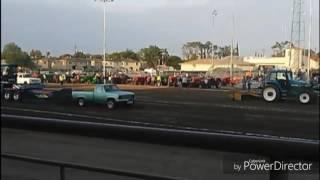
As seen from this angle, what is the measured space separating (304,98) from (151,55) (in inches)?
1361

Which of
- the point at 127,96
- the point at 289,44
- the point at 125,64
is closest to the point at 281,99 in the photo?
the point at 127,96

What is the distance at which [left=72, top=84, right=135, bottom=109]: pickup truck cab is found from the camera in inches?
1211

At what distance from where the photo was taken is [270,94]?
34969mm

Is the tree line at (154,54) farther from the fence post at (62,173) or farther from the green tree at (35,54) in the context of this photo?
the fence post at (62,173)

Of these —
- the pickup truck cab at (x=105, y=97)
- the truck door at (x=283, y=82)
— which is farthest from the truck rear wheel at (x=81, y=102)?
the truck door at (x=283, y=82)

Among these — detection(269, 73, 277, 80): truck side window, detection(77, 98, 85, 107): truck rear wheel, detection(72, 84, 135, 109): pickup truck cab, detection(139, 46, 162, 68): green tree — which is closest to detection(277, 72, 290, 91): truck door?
detection(269, 73, 277, 80): truck side window

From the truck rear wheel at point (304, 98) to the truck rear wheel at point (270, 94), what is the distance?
1359mm

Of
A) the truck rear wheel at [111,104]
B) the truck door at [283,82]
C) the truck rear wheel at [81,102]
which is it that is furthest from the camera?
the truck door at [283,82]

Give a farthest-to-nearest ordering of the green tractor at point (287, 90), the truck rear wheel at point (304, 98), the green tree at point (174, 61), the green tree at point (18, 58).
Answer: the green tree at point (174, 61) → the green tractor at point (287, 90) → the truck rear wheel at point (304, 98) → the green tree at point (18, 58)

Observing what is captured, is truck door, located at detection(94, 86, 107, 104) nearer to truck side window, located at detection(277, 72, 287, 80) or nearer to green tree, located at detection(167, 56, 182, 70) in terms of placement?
truck side window, located at detection(277, 72, 287, 80)

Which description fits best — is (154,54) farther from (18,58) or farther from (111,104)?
(111,104)

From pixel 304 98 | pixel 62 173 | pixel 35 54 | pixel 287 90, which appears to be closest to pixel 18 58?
pixel 35 54

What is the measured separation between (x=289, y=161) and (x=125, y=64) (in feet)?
230

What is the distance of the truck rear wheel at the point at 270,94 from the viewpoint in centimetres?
3472
